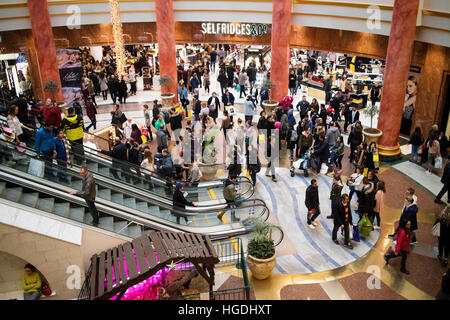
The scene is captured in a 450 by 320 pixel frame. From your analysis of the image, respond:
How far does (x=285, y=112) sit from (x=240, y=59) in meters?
15.2

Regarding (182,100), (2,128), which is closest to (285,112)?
(182,100)

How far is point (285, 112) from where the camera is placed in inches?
601

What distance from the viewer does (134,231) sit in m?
8.58

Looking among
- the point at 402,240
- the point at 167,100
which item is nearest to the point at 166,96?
the point at 167,100

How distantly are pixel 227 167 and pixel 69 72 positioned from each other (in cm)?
1071

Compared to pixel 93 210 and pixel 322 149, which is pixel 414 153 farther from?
pixel 93 210

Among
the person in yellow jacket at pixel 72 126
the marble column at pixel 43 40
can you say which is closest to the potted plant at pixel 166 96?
the marble column at pixel 43 40

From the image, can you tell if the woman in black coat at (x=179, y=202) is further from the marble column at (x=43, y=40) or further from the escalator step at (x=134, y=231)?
the marble column at (x=43, y=40)

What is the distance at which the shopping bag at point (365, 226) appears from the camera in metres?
9.66

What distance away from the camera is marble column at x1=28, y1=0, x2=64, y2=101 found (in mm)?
16672

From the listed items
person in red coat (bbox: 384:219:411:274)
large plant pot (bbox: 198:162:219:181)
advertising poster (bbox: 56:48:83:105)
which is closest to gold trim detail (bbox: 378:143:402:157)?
person in red coat (bbox: 384:219:411:274)

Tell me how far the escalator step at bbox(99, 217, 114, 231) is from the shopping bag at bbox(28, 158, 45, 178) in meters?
1.58

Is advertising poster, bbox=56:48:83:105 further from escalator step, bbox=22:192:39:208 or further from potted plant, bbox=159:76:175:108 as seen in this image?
escalator step, bbox=22:192:39:208

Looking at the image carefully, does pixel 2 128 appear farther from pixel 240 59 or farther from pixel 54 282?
pixel 240 59
